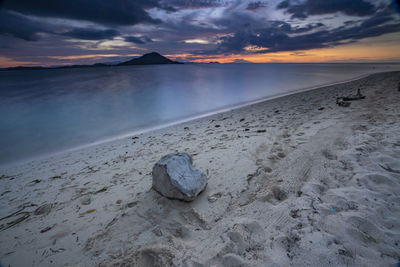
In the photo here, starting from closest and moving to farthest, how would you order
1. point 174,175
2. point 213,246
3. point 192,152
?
1. point 213,246
2. point 174,175
3. point 192,152

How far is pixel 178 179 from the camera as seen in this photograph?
2.41m

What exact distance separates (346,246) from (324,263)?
0.95ft

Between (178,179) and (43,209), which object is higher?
(178,179)

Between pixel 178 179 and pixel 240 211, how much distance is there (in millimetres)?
931

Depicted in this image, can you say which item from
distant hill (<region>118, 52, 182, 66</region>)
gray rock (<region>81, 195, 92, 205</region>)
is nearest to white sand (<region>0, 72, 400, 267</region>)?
gray rock (<region>81, 195, 92, 205</region>)

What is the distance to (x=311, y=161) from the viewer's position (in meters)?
2.91

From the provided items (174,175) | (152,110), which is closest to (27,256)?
(174,175)

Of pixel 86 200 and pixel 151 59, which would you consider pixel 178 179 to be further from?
pixel 151 59

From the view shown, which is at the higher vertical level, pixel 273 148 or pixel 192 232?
pixel 273 148

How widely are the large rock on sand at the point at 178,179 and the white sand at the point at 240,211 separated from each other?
0.13 m

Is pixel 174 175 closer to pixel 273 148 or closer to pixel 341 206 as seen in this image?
pixel 341 206

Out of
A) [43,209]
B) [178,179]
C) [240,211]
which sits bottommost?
[43,209]

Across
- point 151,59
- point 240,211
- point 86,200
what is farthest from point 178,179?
point 151,59

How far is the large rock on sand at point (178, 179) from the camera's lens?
2.37 meters
